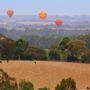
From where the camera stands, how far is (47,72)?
147ft

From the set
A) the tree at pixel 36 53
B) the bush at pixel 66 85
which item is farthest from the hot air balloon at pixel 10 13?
the bush at pixel 66 85

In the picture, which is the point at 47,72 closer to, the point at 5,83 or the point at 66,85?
the point at 66,85

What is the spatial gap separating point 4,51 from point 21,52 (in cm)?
250

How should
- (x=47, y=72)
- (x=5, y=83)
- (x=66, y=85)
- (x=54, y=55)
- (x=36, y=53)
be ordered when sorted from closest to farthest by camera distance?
(x=5, y=83)
(x=66, y=85)
(x=47, y=72)
(x=54, y=55)
(x=36, y=53)

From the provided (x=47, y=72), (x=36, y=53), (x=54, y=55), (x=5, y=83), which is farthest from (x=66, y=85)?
(x=36, y=53)

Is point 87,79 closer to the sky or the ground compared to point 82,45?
closer to the ground

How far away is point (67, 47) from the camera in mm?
60531

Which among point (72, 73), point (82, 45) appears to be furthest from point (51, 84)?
point (82, 45)

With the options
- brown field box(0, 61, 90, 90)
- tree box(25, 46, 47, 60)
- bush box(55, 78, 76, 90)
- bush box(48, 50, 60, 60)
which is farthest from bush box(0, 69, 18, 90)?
tree box(25, 46, 47, 60)

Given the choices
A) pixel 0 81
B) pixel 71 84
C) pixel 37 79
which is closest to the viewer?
pixel 0 81

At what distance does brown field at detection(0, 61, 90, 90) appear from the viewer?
1560 inches

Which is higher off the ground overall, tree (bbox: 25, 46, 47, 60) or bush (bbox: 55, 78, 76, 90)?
tree (bbox: 25, 46, 47, 60)

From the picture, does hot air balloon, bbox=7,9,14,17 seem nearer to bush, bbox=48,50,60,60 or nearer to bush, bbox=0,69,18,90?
bush, bbox=48,50,60,60

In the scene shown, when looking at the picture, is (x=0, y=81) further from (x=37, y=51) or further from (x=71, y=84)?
(x=37, y=51)
